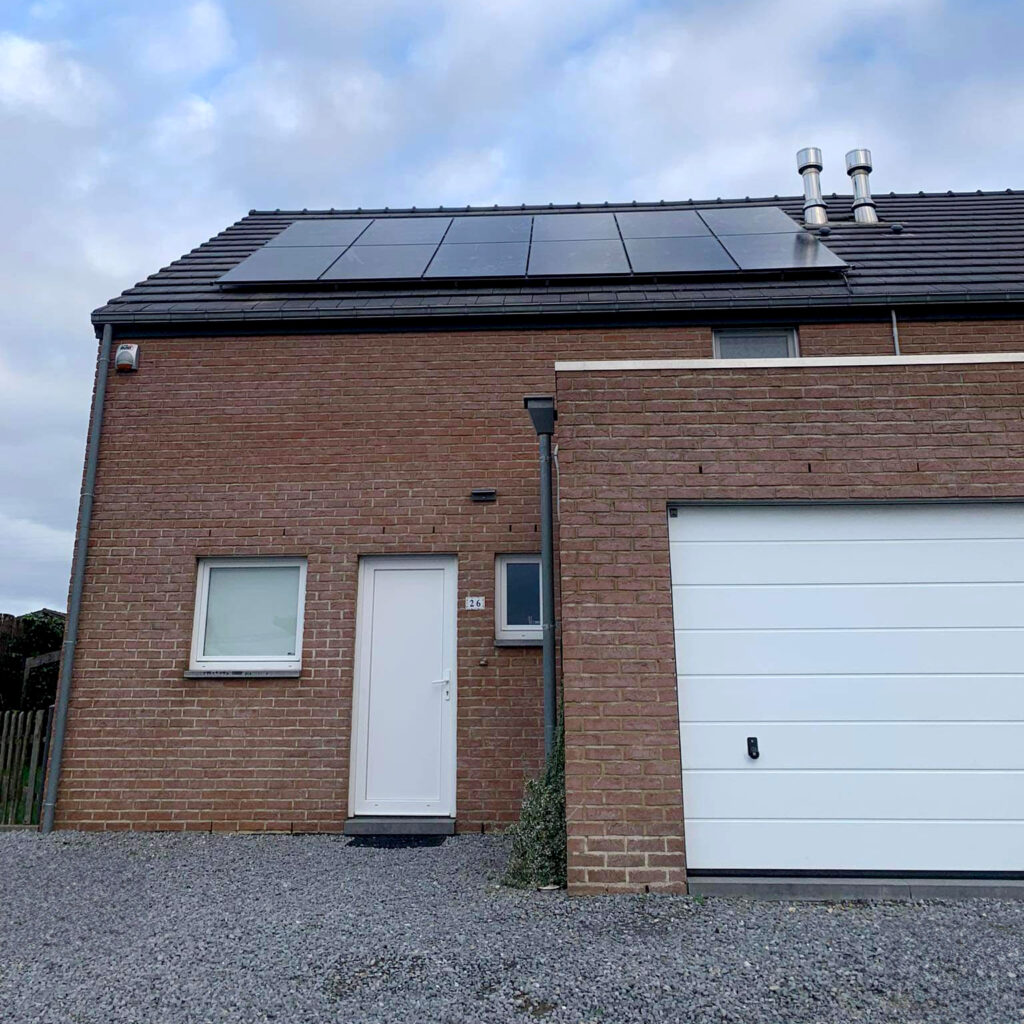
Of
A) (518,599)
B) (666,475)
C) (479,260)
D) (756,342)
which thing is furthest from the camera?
→ (479,260)

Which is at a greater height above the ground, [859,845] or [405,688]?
[405,688]

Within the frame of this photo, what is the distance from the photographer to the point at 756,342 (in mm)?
6926

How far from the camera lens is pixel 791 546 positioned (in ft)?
14.4

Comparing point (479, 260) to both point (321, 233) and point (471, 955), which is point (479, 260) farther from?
point (471, 955)

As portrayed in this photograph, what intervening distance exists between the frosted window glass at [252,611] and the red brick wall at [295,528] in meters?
0.21

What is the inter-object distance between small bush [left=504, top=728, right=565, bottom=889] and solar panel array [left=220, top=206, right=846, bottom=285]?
5.09 m

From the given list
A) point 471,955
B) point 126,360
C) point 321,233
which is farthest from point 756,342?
point 126,360

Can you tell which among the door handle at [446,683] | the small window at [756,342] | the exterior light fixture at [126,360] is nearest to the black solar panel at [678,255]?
the small window at [756,342]

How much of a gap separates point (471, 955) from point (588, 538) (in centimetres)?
230

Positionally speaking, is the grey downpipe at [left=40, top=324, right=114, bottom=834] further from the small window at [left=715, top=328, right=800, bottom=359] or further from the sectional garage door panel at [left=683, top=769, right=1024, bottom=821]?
the small window at [left=715, top=328, right=800, bottom=359]

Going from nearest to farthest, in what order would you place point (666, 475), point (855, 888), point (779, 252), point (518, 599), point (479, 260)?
point (855, 888) → point (666, 475) → point (518, 599) → point (779, 252) → point (479, 260)

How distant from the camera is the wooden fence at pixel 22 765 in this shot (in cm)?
598

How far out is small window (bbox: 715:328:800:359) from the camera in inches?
271

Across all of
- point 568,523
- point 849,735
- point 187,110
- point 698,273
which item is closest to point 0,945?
point 568,523
